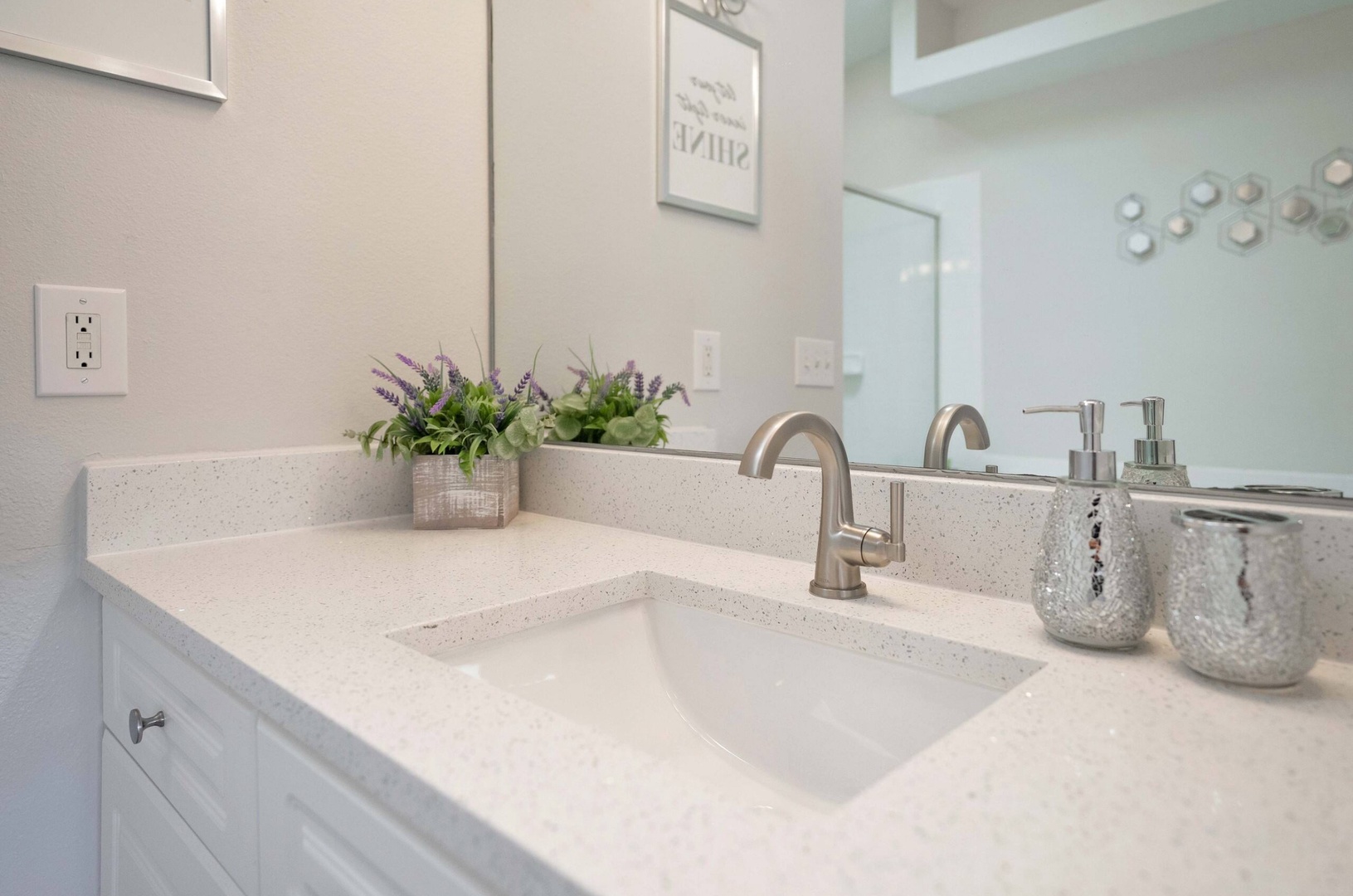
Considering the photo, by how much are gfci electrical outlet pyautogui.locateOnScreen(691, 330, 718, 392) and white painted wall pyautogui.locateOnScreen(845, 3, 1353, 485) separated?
0.42 meters

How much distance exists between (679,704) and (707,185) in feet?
2.56

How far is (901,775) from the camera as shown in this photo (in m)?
0.42

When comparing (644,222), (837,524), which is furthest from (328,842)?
(644,222)

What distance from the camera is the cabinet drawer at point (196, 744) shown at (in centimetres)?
62

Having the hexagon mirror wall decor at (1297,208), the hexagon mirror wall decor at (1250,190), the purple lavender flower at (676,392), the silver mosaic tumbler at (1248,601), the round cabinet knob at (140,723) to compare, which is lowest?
the round cabinet knob at (140,723)

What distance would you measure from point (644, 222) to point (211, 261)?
0.64 m

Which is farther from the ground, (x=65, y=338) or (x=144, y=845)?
(x=65, y=338)

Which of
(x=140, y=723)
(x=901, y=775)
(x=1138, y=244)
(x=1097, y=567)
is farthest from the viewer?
(x=140, y=723)

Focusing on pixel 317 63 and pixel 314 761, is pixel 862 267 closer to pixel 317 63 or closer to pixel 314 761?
pixel 314 761

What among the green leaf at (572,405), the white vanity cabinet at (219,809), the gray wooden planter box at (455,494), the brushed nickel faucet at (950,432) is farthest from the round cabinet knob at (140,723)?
the brushed nickel faucet at (950,432)

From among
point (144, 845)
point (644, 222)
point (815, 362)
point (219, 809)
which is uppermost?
point (644, 222)

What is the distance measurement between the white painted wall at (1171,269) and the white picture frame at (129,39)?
37.2 inches

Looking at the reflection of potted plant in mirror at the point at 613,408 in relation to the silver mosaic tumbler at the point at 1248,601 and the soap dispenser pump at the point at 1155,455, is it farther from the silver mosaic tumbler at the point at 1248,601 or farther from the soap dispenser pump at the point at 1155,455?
the silver mosaic tumbler at the point at 1248,601

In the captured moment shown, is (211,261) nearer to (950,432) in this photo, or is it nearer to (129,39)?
(129,39)
